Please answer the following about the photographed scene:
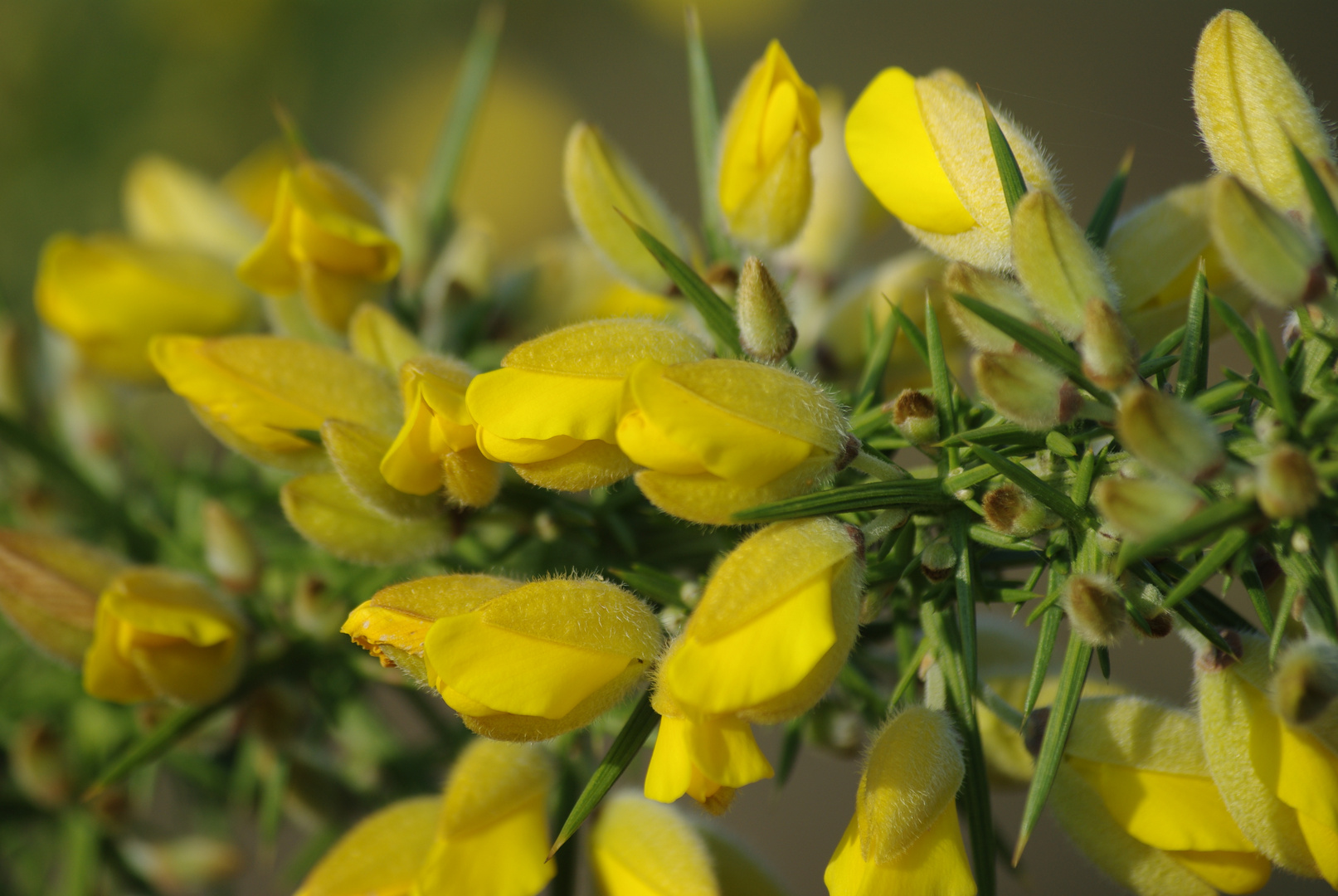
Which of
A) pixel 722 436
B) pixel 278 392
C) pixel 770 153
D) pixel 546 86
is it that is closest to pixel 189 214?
pixel 278 392

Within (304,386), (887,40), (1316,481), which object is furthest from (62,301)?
(887,40)

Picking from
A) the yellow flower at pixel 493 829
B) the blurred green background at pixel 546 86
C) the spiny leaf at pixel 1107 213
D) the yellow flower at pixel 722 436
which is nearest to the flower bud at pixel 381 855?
the yellow flower at pixel 493 829

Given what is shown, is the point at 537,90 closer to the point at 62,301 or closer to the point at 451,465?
the point at 62,301

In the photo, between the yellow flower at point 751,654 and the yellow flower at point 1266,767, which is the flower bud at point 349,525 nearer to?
the yellow flower at point 751,654

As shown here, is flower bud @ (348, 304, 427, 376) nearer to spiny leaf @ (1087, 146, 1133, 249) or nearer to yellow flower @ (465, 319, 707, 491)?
yellow flower @ (465, 319, 707, 491)

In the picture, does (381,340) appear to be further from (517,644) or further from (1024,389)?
(1024,389)
